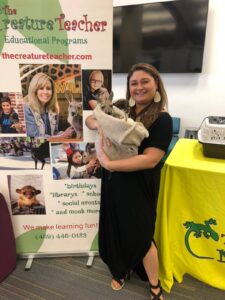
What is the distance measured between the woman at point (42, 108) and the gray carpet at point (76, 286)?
3.14ft

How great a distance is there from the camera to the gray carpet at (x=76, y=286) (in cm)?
152

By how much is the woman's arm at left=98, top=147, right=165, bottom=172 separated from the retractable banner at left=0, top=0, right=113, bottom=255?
0.37m

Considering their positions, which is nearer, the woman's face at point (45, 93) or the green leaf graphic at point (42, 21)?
the green leaf graphic at point (42, 21)

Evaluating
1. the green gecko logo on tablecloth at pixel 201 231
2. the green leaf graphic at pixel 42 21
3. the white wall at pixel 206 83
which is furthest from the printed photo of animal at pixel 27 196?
the white wall at pixel 206 83

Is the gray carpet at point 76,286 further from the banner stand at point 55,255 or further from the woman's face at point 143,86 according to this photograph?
the woman's face at point 143,86

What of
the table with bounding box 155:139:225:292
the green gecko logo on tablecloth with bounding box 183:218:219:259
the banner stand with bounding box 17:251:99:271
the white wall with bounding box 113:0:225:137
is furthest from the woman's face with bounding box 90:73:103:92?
the white wall with bounding box 113:0:225:137

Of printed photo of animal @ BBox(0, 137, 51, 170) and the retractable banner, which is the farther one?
printed photo of animal @ BBox(0, 137, 51, 170)

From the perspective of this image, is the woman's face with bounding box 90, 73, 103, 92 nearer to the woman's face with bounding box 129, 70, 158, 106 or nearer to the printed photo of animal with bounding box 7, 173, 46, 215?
the woman's face with bounding box 129, 70, 158, 106

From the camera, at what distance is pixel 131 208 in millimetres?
1323

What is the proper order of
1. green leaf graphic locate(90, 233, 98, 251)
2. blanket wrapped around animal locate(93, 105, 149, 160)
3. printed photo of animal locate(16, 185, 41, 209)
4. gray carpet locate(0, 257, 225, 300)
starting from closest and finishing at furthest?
blanket wrapped around animal locate(93, 105, 149, 160)
gray carpet locate(0, 257, 225, 300)
printed photo of animal locate(16, 185, 41, 209)
green leaf graphic locate(90, 233, 98, 251)

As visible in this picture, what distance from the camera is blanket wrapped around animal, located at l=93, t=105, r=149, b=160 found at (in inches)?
44.1

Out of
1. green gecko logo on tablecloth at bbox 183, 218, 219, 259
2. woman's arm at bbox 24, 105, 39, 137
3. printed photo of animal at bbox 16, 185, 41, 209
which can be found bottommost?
green gecko logo on tablecloth at bbox 183, 218, 219, 259

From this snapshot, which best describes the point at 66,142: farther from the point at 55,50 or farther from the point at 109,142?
the point at 55,50

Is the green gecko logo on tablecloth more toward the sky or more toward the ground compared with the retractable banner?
more toward the ground
